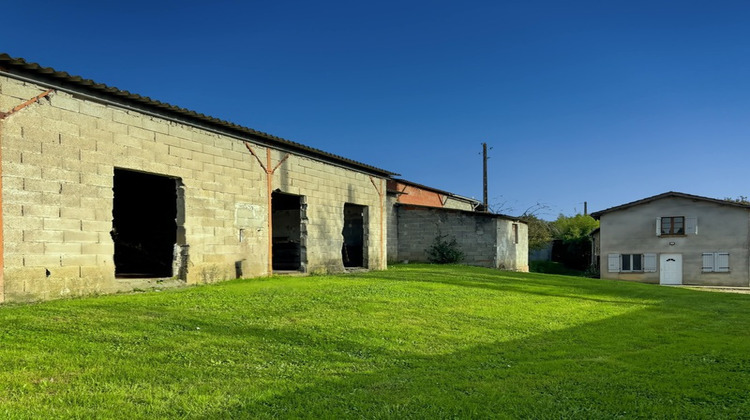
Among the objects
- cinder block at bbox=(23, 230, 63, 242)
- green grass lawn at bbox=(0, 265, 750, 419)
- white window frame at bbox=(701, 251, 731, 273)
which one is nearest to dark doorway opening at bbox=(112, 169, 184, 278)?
green grass lawn at bbox=(0, 265, 750, 419)

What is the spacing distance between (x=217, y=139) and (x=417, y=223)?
15.2 meters

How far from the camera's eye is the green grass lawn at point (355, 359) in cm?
460

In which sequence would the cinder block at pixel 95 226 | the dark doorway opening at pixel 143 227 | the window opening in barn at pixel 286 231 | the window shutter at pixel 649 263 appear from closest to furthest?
the cinder block at pixel 95 226 → the dark doorway opening at pixel 143 227 → the window opening in barn at pixel 286 231 → the window shutter at pixel 649 263

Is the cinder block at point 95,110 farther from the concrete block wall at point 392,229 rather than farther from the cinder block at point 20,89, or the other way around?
the concrete block wall at point 392,229

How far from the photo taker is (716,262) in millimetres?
30375

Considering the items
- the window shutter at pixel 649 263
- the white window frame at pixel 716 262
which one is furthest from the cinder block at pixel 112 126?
the white window frame at pixel 716 262

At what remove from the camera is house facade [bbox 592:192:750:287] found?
98.9 feet

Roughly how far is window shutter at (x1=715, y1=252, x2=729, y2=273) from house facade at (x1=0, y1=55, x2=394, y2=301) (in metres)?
21.6

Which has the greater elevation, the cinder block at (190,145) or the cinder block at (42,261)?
the cinder block at (190,145)

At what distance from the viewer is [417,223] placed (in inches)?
1100

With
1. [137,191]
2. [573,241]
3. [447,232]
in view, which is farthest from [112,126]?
[573,241]

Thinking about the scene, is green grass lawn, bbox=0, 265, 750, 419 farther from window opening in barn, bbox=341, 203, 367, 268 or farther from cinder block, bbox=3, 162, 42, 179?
window opening in barn, bbox=341, 203, 367, 268

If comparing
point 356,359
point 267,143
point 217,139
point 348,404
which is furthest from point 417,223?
point 348,404

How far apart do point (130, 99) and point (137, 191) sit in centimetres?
685
